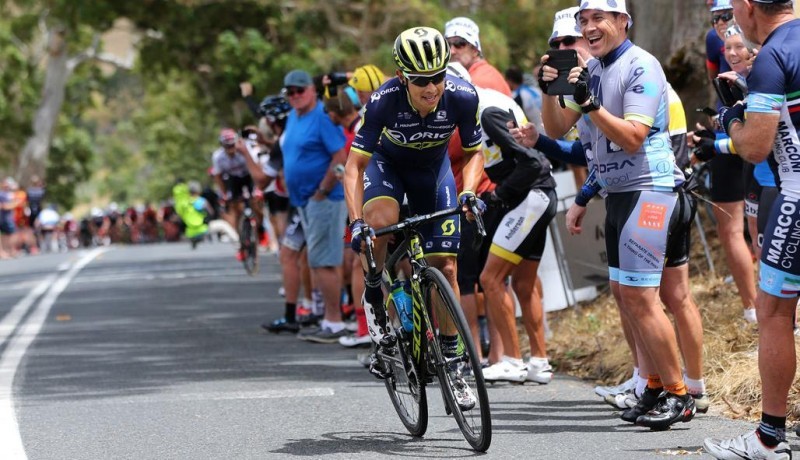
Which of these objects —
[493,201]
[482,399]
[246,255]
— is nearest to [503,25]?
[246,255]

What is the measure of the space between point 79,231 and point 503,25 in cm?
2961

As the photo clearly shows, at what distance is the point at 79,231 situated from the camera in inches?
2282

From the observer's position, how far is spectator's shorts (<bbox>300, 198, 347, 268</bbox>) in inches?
478

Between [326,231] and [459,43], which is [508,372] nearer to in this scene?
[459,43]

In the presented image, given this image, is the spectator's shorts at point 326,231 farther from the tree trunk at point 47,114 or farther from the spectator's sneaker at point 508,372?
the tree trunk at point 47,114

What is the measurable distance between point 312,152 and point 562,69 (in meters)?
5.58

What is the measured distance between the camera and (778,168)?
6.01m

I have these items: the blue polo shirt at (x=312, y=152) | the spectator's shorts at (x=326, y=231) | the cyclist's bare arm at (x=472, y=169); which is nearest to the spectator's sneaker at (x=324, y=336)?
the spectator's shorts at (x=326, y=231)

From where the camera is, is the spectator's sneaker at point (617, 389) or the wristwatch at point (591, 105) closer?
the wristwatch at point (591, 105)

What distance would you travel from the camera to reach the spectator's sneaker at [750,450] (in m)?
5.99

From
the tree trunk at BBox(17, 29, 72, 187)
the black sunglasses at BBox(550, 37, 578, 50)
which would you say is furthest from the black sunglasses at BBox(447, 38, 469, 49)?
the tree trunk at BBox(17, 29, 72, 187)

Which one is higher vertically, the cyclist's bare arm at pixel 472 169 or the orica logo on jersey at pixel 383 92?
the orica logo on jersey at pixel 383 92

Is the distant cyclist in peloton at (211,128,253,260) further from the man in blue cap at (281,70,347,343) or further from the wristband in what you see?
the wristband

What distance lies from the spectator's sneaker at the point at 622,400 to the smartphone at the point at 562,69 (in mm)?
1958
